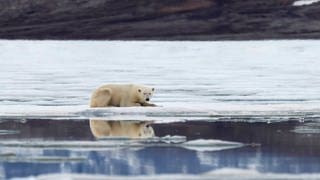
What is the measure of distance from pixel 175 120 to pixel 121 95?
1.61m

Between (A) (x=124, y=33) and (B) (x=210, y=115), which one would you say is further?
(A) (x=124, y=33)

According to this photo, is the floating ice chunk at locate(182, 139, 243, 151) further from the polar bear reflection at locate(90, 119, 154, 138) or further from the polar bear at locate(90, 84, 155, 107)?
the polar bear at locate(90, 84, 155, 107)

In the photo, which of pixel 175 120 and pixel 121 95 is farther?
pixel 121 95

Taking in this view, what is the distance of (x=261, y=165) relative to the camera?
8.67m

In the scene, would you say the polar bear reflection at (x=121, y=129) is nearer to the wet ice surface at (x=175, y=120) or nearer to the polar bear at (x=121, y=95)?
the wet ice surface at (x=175, y=120)

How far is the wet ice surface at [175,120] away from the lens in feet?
28.8

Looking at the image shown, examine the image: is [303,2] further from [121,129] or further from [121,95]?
[121,129]

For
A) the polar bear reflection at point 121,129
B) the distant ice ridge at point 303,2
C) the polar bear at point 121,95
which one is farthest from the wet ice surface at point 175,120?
the distant ice ridge at point 303,2

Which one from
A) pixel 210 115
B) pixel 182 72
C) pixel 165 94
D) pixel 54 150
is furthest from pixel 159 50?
pixel 54 150

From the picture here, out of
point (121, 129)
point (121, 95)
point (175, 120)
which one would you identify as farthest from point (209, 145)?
point (121, 95)

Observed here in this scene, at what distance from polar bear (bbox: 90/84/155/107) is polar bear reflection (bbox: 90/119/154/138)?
1282mm

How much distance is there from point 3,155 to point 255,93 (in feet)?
30.3

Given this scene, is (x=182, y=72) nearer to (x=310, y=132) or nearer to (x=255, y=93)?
(x=255, y=93)

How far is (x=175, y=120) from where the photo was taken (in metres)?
13.0
